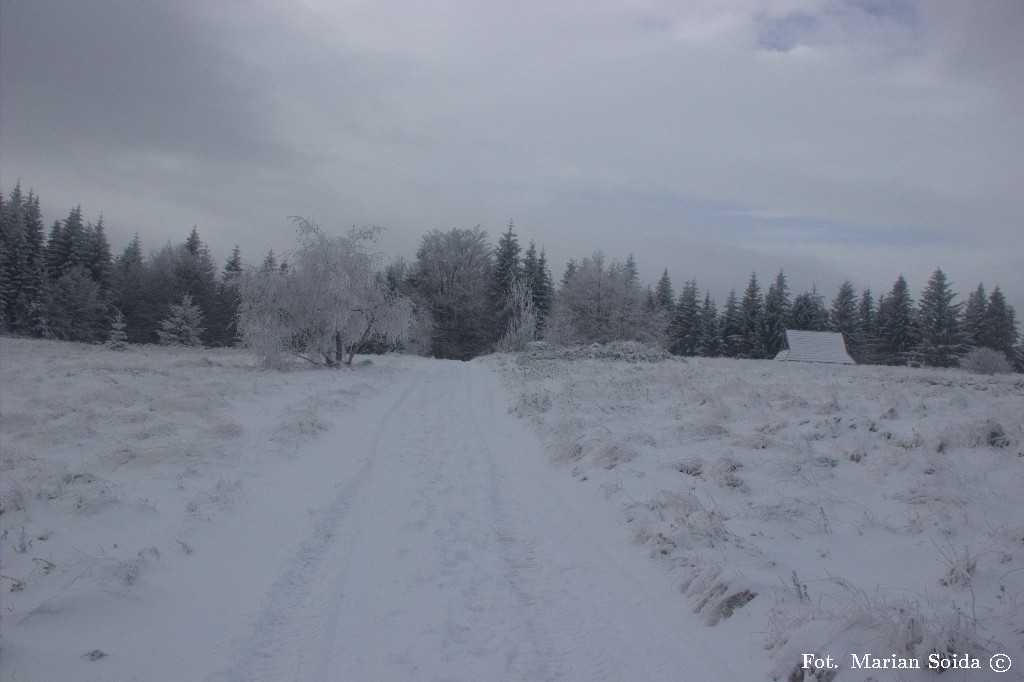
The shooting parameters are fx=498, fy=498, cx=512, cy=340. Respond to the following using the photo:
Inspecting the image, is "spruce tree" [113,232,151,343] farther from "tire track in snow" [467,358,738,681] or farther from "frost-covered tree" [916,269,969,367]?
"frost-covered tree" [916,269,969,367]

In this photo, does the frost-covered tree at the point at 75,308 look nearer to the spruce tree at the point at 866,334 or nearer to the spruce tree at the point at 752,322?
the spruce tree at the point at 752,322

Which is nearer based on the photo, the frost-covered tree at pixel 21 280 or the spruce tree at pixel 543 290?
the frost-covered tree at pixel 21 280

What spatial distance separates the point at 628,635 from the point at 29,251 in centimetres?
5012

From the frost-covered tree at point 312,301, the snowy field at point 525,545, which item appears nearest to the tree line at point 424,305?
the frost-covered tree at point 312,301

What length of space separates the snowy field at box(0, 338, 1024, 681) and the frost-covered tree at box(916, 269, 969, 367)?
47.4 m

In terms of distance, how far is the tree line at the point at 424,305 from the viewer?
22.0 meters

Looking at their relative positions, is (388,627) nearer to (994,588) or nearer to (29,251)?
(994,588)

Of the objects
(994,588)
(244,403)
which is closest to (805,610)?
(994,588)

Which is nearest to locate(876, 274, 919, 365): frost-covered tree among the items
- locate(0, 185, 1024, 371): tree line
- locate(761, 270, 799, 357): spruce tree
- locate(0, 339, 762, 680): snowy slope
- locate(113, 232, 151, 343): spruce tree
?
locate(0, 185, 1024, 371): tree line

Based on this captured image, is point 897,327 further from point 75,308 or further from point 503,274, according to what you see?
point 75,308

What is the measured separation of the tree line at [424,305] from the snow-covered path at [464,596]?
53.6ft

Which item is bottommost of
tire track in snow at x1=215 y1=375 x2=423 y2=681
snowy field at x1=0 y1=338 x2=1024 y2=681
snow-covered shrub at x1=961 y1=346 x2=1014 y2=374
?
tire track in snow at x1=215 y1=375 x2=423 y2=681

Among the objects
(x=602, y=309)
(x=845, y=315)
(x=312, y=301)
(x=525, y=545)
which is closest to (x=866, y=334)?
(x=845, y=315)

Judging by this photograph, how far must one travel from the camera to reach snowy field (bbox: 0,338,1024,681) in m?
3.32
